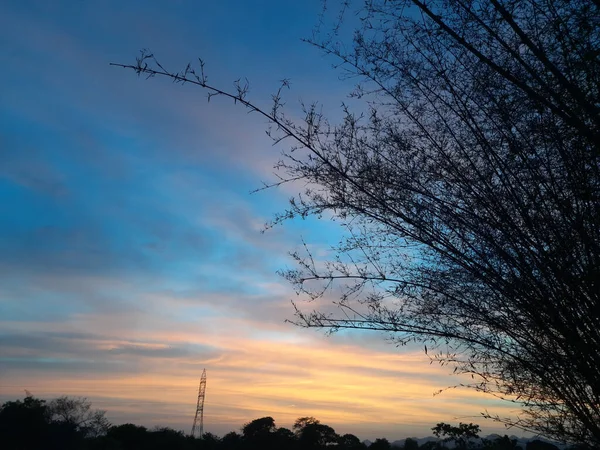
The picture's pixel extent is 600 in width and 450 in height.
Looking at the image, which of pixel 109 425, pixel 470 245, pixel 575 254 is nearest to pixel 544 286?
pixel 575 254

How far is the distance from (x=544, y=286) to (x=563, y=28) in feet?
4.28

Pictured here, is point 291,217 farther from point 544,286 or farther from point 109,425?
point 109,425

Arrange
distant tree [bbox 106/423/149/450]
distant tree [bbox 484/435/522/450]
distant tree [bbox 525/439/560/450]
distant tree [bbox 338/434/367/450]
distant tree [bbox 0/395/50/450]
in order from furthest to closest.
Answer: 1. distant tree [bbox 106/423/149/450]
2. distant tree [bbox 338/434/367/450]
3. distant tree [bbox 0/395/50/450]
4. distant tree [bbox 484/435/522/450]
5. distant tree [bbox 525/439/560/450]

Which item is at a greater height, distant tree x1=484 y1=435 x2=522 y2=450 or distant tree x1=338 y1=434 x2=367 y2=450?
distant tree x1=484 y1=435 x2=522 y2=450

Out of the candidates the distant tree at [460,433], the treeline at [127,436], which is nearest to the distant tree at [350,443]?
the treeline at [127,436]

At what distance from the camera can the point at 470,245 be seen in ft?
10.3

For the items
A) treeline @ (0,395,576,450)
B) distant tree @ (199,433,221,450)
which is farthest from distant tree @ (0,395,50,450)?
distant tree @ (199,433,221,450)

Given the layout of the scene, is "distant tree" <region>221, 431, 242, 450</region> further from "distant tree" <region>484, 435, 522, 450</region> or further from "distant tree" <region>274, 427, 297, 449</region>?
"distant tree" <region>484, 435, 522, 450</region>

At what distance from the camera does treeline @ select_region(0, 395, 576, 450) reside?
58.9ft

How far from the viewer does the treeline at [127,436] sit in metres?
17.9

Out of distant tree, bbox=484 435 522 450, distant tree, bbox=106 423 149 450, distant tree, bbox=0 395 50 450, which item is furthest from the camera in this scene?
distant tree, bbox=106 423 149 450

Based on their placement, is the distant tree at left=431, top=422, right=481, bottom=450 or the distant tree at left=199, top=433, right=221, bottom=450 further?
the distant tree at left=199, top=433, right=221, bottom=450

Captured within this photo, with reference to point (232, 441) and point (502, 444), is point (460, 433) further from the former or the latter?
point (232, 441)

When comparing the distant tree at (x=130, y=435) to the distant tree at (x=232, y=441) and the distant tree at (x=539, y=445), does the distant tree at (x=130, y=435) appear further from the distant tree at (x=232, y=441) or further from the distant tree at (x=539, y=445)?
the distant tree at (x=539, y=445)
